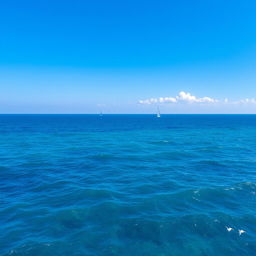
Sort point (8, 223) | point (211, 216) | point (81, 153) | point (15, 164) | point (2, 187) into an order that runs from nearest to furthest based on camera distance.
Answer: point (8, 223) → point (211, 216) → point (2, 187) → point (15, 164) → point (81, 153)

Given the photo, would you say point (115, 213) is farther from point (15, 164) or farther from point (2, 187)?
point (15, 164)

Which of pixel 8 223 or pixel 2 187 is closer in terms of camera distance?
pixel 8 223

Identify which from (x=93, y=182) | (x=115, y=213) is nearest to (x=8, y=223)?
(x=115, y=213)

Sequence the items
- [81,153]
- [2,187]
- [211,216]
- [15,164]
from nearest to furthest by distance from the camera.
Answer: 1. [211,216]
2. [2,187]
3. [15,164]
4. [81,153]

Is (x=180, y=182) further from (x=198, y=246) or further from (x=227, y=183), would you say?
(x=198, y=246)

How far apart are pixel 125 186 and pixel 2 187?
544 inches

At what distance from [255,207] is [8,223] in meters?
20.8

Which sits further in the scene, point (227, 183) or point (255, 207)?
point (227, 183)

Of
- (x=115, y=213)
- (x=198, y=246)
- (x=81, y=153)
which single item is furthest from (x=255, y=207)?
(x=81, y=153)


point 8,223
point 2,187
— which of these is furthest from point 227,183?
point 2,187

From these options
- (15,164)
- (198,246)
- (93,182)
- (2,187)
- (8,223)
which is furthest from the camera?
(15,164)

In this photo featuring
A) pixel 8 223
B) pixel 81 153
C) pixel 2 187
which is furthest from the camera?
pixel 81 153

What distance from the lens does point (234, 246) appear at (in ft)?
39.9

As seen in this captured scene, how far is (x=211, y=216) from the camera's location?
1531 centimetres
